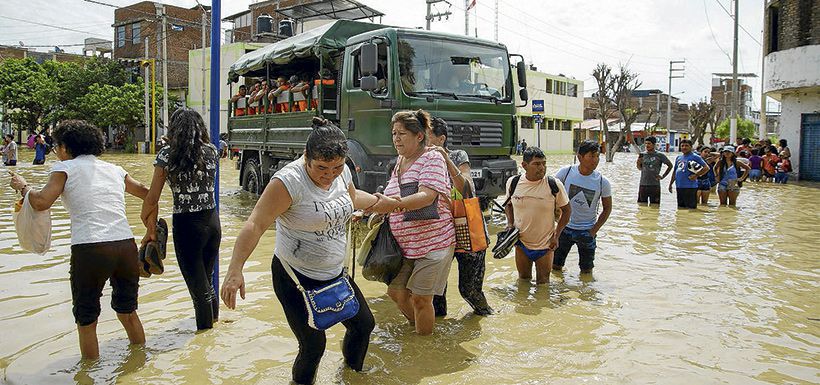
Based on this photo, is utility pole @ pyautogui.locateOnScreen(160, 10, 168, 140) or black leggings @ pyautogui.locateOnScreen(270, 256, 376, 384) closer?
black leggings @ pyautogui.locateOnScreen(270, 256, 376, 384)

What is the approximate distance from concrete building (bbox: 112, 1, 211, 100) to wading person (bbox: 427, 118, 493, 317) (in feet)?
142

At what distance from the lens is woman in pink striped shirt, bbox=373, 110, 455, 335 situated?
448 centimetres

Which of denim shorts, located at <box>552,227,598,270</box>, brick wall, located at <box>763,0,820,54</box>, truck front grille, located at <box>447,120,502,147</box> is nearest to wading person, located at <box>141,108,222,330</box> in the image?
denim shorts, located at <box>552,227,598,270</box>

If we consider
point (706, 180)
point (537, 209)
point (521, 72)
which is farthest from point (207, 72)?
point (537, 209)

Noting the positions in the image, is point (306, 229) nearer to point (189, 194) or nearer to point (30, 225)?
point (189, 194)

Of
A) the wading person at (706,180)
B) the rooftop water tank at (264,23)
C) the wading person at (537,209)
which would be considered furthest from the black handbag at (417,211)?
the rooftop water tank at (264,23)

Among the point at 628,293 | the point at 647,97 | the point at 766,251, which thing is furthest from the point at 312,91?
the point at 647,97

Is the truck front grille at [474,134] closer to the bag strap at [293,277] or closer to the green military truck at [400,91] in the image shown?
the green military truck at [400,91]

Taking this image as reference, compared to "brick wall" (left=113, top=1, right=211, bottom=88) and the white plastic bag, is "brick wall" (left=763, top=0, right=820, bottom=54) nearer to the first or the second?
the white plastic bag

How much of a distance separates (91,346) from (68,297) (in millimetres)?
2065

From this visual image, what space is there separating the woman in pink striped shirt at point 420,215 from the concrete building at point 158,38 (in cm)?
4398

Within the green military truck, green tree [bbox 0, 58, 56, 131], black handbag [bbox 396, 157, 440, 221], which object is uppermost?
green tree [bbox 0, 58, 56, 131]

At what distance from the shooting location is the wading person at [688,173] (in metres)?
12.8

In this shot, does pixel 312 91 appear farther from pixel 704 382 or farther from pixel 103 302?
pixel 704 382
